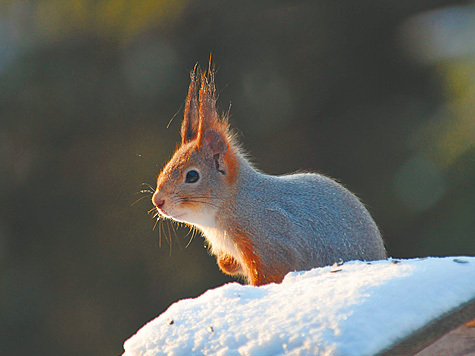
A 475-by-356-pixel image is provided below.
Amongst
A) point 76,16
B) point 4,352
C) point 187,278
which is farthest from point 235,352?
point 4,352

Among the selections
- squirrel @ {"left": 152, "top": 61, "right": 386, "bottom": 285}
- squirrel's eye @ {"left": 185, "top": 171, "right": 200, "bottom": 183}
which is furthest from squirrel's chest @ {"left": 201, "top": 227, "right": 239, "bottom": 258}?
squirrel's eye @ {"left": 185, "top": 171, "right": 200, "bottom": 183}

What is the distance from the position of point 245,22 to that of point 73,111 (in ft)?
3.51

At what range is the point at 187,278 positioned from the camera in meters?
3.30

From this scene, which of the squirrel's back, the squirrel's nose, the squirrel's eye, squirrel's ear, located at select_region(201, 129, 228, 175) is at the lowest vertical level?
the squirrel's back

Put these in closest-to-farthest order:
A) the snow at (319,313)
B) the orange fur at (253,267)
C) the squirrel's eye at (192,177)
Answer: the snow at (319,313), the orange fur at (253,267), the squirrel's eye at (192,177)

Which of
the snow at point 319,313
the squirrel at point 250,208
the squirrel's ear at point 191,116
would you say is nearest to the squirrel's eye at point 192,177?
the squirrel at point 250,208

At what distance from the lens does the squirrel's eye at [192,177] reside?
1.25 m

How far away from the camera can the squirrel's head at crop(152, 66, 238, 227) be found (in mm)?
1231

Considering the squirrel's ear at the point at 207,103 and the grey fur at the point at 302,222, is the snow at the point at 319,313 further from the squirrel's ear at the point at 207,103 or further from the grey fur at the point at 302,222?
the squirrel's ear at the point at 207,103

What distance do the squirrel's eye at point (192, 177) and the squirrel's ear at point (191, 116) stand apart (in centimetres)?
10

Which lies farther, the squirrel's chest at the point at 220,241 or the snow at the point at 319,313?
the squirrel's chest at the point at 220,241

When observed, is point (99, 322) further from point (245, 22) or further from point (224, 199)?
point (224, 199)

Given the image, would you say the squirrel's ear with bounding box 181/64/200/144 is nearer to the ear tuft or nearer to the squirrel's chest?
the ear tuft

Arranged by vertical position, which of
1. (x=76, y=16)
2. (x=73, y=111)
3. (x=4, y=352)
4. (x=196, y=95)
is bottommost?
(x=4, y=352)
